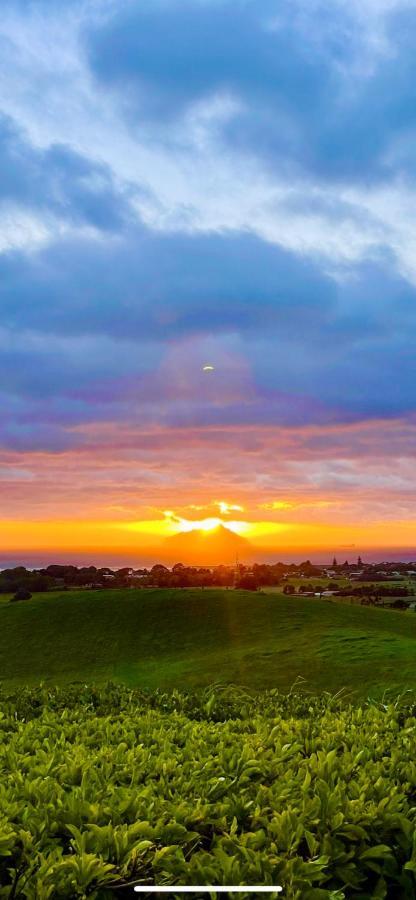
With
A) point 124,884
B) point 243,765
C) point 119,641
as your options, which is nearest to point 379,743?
point 243,765

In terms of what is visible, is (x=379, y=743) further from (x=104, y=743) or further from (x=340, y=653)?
(x=340, y=653)

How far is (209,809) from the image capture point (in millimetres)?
4363

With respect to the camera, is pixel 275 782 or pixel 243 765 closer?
pixel 275 782

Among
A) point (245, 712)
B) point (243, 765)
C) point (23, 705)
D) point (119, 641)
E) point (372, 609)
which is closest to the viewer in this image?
point (243, 765)

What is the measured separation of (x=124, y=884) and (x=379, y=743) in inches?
123

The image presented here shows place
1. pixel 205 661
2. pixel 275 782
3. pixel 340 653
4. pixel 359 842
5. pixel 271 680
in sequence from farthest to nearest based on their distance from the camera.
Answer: pixel 205 661
pixel 340 653
pixel 271 680
pixel 275 782
pixel 359 842

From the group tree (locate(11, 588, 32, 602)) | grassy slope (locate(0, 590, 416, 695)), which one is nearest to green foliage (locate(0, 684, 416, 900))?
grassy slope (locate(0, 590, 416, 695))

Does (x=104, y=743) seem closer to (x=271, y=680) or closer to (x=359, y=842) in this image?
(x=359, y=842)

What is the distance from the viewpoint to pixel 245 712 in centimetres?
764

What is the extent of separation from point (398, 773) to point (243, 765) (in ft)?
4.07

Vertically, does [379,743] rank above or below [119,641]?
above

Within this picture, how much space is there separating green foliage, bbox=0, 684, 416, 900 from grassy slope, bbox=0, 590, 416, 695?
1257cm

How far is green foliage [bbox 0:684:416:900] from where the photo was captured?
3684 millimetres

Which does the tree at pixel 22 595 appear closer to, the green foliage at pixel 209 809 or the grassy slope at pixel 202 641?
the grassy slope at pixel 202 641
